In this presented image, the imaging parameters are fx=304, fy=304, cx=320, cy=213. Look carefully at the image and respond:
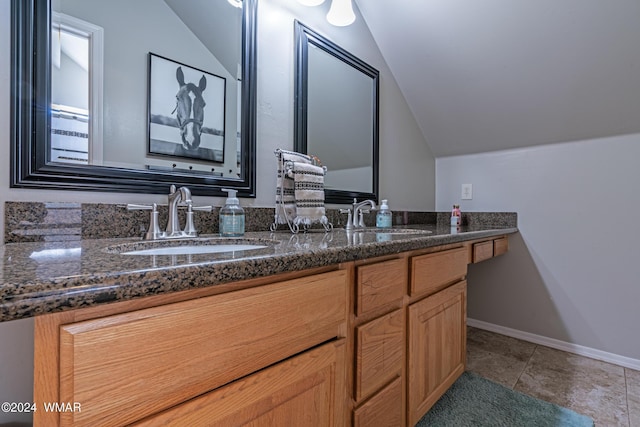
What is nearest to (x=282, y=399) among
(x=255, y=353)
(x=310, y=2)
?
(x=255, y=353)

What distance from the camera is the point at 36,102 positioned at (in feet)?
2.41

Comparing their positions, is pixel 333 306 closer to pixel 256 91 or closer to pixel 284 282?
pixel 284 282

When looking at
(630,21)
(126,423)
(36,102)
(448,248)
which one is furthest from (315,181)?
(630,21)

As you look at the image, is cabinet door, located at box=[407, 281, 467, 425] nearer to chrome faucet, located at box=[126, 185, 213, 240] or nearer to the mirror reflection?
chrome faucet, located at box=[126, 185, 213, 240]

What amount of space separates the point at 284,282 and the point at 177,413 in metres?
0.25

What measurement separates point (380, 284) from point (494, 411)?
3.08 feet

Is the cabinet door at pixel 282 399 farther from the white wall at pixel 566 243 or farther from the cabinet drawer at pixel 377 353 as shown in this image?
the white wall at pixel 566 243

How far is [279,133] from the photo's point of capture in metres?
1.27

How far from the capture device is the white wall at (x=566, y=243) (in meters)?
1.61

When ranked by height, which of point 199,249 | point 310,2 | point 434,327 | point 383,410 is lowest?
point 383,410

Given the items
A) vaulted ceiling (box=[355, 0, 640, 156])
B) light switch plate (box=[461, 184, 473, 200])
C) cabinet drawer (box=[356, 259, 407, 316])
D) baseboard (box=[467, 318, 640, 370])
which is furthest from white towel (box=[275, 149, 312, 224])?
baseboard (box=[467, 318, 640, 370])

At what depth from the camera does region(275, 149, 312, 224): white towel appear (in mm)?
1181

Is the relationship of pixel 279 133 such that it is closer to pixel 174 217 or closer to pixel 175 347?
pixel 174 217

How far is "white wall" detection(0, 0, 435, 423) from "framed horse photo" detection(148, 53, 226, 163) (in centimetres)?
16
